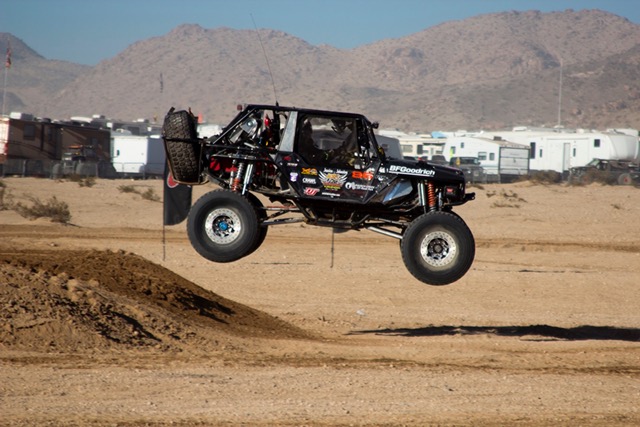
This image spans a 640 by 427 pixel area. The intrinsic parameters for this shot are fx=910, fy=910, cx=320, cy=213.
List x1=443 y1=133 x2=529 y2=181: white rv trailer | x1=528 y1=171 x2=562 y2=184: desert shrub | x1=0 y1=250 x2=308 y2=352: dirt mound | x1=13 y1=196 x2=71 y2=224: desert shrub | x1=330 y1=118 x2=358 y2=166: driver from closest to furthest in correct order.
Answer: x1=0 y1=250 x2=308 y2=352: dirt mound
x1=330 y1=118 x2=358 y2=166: driver
x1=13 y1=196 x2=71 y2=224: desert shrub
x1=528 y1=171 x2=562 y2=184: desert shrub
x1=443 y1=133 x2=529 y2=181: white rv trailer

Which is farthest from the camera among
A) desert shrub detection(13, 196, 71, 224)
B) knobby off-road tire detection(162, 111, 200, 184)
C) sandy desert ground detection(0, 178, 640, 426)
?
desert shrub detection(13, 196, 71, 224)

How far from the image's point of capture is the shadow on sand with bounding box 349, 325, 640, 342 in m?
14.6

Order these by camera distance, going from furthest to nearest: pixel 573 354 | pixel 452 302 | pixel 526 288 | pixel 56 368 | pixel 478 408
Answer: pixel 526 288 → pixel 452 302 → pixel 573 354 → pixel 56 368 → pixel 478 408

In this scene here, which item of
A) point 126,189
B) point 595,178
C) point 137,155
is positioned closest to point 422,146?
point 595,178

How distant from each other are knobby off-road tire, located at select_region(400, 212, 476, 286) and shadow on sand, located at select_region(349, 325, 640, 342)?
6.77ft

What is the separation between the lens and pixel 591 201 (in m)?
37.9

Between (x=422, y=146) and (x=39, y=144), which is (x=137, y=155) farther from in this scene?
(x=422, y=146)

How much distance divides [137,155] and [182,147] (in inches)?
1755

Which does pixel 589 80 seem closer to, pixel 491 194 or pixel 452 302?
pixel 491 194

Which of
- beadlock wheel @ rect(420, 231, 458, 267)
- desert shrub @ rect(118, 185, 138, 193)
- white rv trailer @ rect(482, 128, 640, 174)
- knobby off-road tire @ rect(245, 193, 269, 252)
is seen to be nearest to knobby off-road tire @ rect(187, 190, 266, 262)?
knobby off-road tire @ rect(245, 193, 269, 252)

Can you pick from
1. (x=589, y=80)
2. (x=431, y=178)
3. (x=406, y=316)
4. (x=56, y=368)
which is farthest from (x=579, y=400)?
(x=589, y=80)

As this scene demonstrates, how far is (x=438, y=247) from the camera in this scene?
1262cm

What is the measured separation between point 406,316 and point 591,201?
23826 millimetres

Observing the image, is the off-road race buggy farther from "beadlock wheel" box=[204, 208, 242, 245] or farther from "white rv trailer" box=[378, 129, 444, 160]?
"white rv trailer" box=[378, 129, 444, 160]
